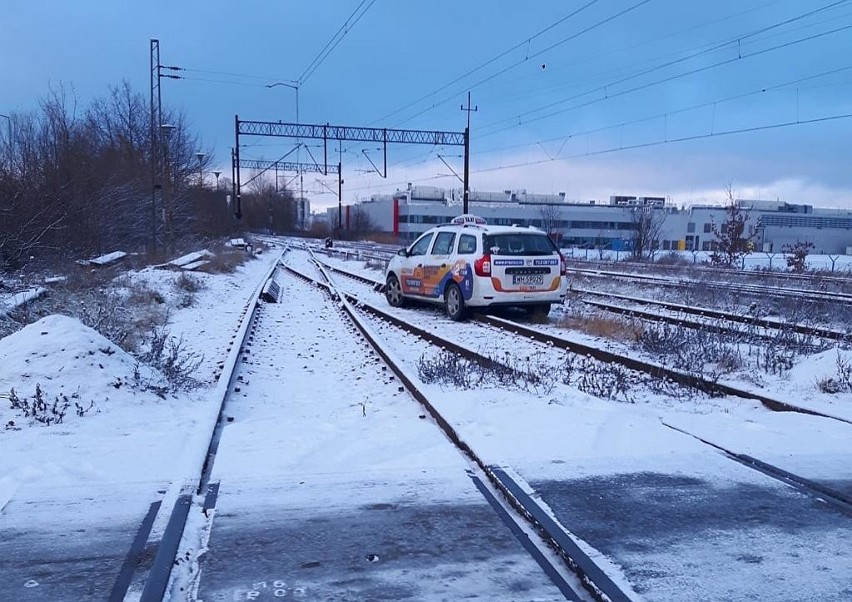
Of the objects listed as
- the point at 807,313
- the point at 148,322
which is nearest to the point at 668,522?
the point at 148,322

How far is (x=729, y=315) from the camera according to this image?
46.6ft

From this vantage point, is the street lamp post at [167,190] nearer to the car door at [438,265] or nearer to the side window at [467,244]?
the car door at [438,265]

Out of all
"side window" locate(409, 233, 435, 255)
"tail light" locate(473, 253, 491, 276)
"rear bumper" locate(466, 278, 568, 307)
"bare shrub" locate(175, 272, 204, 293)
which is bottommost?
"bare shrub" locate(175, 272, 204, 293)

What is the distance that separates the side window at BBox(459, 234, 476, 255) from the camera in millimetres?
14023

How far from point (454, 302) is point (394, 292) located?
310 centimetres

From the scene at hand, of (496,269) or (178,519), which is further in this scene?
(496,269)

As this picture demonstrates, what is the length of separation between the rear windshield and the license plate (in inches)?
16.9

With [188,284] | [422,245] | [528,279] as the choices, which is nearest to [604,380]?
[528,279]

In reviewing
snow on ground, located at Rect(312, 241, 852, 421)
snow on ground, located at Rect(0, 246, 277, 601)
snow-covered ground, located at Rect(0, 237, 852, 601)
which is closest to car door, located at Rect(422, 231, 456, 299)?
snow on ground, located at Rect(312, 241, 852, 421)

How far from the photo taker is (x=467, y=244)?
14242 mm

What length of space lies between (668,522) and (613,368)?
187 inches

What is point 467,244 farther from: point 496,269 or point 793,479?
point 793,479

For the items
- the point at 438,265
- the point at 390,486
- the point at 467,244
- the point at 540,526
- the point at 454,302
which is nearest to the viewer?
the point at 540,526

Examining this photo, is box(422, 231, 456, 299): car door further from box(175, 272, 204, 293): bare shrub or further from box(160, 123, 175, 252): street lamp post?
box(160, 123, 175, 252): street lamp post
